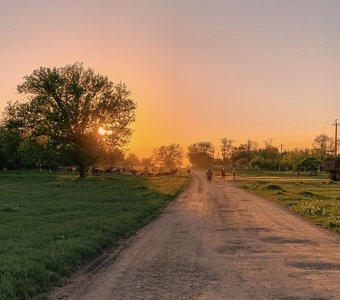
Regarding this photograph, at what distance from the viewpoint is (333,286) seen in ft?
26.6

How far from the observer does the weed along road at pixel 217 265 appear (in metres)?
7.90

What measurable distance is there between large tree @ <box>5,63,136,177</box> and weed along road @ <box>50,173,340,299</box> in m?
41.1

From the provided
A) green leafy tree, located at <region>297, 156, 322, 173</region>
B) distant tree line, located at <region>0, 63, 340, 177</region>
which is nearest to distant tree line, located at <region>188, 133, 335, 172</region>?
green leafy tree, located at <region>297, 156, 322, 173</region>

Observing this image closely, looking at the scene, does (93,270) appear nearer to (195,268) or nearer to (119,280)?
(119,280)

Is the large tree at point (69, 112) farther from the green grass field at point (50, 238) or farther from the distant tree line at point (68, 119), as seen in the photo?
the green grass field at point (50, 238)

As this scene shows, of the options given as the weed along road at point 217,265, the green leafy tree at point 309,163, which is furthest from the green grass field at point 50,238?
the green leafy tree at point 309,163

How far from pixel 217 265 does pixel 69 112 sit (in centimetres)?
4820

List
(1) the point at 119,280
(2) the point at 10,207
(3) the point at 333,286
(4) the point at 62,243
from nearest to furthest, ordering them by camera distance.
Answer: (3) the point at 333,286 < (1) the point at 119,280 < (4) the point at 62,243 < (2) the point at 10,207

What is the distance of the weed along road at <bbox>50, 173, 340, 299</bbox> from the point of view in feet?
25.9

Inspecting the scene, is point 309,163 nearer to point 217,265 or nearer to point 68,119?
point 68,119

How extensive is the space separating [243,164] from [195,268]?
15112cm

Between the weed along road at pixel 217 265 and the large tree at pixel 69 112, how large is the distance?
4107cm

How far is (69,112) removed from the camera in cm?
5519

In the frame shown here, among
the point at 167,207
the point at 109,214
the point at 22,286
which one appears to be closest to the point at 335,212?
the point at 167,207
